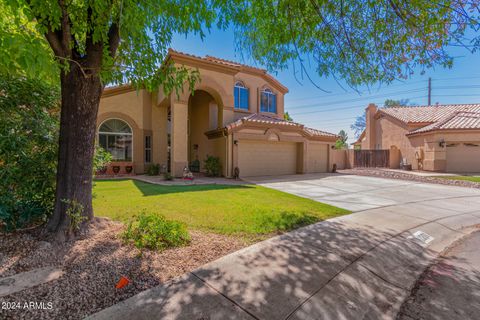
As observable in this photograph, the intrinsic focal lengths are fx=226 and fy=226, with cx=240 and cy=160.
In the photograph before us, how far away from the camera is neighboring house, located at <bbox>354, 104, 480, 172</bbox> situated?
57.9 feet

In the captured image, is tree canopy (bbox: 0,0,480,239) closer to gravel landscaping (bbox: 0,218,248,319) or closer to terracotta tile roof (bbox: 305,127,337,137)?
gravel landscaping (bbox: 0,218,248,319)

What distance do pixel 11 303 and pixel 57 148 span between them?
276 cm

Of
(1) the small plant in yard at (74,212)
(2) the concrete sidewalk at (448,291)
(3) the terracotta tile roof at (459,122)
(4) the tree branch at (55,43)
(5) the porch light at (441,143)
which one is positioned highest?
(3) the terracotta tile roof at (459,122)

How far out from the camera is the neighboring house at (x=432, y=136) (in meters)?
17.7

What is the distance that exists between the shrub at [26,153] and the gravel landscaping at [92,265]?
0.50 meters

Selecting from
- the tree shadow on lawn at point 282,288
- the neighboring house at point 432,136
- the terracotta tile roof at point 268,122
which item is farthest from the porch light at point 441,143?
the tree shadow on lawn at point 282,288

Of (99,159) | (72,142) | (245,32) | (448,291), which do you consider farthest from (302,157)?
(72,142)

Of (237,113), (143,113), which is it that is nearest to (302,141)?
(237,113)

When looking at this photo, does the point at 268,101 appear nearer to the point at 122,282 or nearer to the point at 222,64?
the point at 222,64

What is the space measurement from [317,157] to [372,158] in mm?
8752

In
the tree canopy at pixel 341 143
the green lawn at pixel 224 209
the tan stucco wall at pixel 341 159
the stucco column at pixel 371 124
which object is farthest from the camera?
the stucco column at pixel 371 124

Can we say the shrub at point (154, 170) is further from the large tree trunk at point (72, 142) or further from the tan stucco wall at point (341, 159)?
the tan stucco wall at point (341, 159)

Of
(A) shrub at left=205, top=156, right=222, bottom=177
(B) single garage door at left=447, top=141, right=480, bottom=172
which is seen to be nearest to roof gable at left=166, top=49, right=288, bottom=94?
(A) shrub at left=205, top=156, right=222, bottom=177

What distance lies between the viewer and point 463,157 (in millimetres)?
17828
